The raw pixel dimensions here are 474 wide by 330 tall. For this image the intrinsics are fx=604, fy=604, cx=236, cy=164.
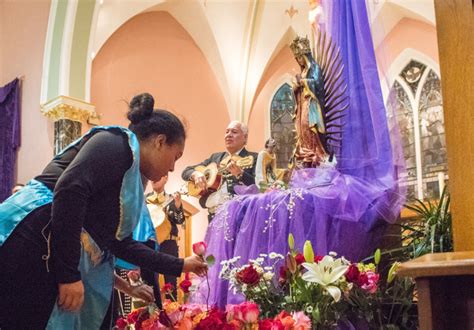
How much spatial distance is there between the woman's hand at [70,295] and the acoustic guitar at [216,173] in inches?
111

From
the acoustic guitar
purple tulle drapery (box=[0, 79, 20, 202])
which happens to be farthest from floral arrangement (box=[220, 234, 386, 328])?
purple tulle drapery (box=[0, 79, 20, 202])

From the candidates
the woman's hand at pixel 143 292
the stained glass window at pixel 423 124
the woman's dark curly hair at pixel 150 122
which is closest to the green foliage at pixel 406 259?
the woman's hand at pixel 143 292

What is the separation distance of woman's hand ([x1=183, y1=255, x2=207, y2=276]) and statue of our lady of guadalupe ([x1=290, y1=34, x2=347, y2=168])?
154 cm

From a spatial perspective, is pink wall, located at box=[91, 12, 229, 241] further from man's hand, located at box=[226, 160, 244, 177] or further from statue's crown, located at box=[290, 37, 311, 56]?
statue's crown, located at box=[290, 37, 311, 56]

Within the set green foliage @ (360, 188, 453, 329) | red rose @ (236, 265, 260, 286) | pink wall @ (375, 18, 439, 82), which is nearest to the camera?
red rose @ (236, 265, 260, 286)

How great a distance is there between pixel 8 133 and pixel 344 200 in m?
5.37

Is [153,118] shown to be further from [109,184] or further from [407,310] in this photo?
[407,310]

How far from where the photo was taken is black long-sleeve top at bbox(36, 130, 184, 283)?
1.52m

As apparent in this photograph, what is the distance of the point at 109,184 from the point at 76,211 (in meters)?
0.16

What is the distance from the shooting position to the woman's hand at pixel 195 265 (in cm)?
178

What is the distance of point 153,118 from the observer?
5.98 feet

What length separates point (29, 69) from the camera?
23.0 feet

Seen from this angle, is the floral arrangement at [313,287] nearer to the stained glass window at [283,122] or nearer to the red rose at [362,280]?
the red rose at [362,280]

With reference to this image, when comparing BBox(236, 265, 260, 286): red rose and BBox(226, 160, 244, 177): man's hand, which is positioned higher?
BBox(226, 160, 244, 177): man's hand
